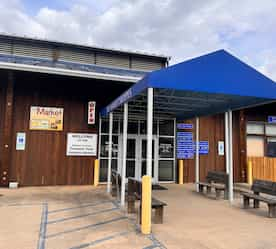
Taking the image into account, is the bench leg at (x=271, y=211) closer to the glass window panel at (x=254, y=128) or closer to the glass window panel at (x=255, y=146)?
the glass window panel at (x=255, y=146)

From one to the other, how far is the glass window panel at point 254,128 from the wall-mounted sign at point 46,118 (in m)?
9.18

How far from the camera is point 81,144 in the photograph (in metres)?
10.5

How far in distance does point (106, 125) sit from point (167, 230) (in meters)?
6.67

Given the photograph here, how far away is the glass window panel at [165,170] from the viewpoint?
11541 millimetres

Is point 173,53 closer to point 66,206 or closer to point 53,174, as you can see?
point 53,174

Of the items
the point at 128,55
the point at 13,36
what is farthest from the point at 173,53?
the point at 13,36

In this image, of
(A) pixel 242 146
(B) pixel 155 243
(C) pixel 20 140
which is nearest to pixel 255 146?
(A) pixel 242 146

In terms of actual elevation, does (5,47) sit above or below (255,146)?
above

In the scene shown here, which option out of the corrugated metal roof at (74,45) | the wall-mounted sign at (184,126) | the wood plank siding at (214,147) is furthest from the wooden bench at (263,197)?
the corrugated metal roof at (74,45)

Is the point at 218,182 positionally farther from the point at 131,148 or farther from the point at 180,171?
the point at 131,148

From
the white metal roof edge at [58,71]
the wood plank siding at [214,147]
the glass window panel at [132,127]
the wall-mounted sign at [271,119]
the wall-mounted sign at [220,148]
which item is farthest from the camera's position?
the wall-mounted sign at [271,119]

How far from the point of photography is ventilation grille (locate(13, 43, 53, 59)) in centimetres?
1647

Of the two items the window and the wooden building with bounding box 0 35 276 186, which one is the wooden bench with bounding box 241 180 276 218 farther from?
the window

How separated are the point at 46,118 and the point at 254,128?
33.2ft
